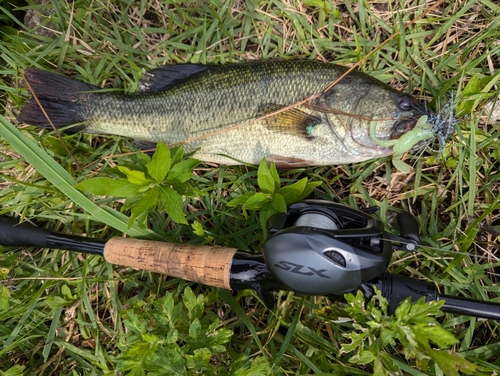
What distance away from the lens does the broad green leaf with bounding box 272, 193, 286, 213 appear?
7.83ft

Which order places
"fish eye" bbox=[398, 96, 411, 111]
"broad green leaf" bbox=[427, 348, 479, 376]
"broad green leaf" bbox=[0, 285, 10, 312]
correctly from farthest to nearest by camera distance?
"broad green leaf" bbox=[0, 285, 10, 312]
"fish eye" bbox=[398, 96, 411, 111]
"broad green leaf" bbox=[427, 348, 479, 376]

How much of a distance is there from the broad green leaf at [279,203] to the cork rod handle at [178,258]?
0.39m

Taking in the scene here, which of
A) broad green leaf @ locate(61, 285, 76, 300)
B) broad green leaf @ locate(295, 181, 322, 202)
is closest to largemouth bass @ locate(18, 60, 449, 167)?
→ broad green leaf @ locate(295, 181, 322, 202)

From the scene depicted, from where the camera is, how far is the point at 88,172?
3.07m

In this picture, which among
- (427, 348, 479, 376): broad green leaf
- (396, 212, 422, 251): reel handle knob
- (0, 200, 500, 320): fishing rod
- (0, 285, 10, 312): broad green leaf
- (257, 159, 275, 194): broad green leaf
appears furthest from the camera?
(0, 285, 10, 312): broad green leaf

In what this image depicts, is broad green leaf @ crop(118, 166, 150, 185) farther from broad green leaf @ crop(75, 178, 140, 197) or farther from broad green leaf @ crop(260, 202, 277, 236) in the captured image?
broad green leaf @ crop(260, 202, 277, 236)

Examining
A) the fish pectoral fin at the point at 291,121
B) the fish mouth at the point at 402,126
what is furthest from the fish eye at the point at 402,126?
the fish pectoral fin at the point at 291,121

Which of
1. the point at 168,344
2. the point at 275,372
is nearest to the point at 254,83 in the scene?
the point at 168,344

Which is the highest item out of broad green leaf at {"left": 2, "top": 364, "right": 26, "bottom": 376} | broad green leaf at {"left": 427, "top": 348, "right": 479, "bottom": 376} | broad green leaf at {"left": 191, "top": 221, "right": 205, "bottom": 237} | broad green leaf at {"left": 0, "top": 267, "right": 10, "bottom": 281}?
broad green leaf at {"left": 427, "top": 348, "right": 479, "bottom": 376}

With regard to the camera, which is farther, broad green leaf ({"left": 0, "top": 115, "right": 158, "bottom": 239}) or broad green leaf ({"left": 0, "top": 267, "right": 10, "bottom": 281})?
broad green leaf ({"left": 0, "top": 267, "right": 10, "bottom": 281})

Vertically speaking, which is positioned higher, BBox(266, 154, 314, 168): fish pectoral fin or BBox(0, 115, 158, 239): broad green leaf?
BBox(266, 154, 314, 168): fish pectoral fin

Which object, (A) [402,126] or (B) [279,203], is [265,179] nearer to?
(B) [279,203]

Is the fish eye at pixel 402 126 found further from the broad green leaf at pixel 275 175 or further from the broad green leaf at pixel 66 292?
the broad green leaf at pixel 66 292

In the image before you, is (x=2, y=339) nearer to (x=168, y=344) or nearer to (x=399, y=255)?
(x=168, y=344)
